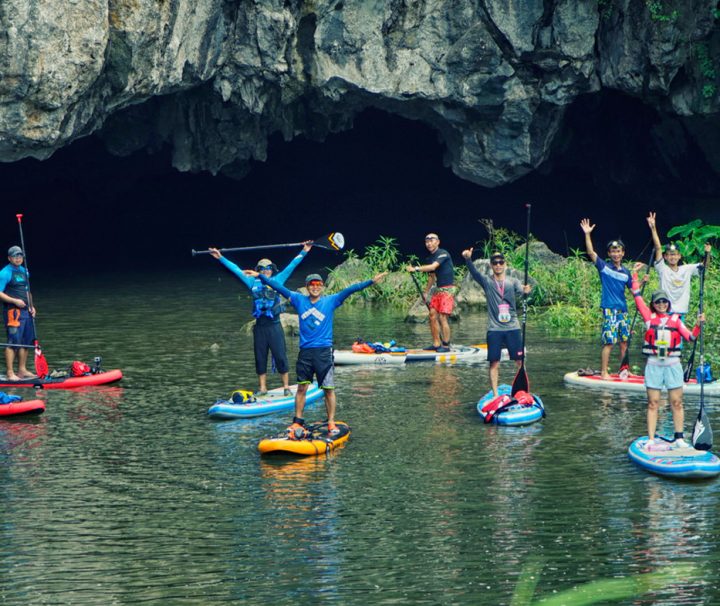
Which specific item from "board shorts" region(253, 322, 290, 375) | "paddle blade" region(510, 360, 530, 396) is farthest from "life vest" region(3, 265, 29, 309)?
"paddle blade" region(510, 360, 530, 396)

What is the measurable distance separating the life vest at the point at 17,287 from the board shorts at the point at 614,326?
27.7 ft

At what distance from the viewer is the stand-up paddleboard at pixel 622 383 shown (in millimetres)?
15906

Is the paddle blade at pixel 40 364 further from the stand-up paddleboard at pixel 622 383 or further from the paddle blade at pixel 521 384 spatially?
A: the stand-up paddleboard at pixel 622 383

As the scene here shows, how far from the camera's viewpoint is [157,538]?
10.0m

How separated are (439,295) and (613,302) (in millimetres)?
4066

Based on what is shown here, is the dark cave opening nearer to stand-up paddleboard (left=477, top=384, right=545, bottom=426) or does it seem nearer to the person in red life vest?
stand-up paddleboard (left=477, top=384, right=545, bottom=426)

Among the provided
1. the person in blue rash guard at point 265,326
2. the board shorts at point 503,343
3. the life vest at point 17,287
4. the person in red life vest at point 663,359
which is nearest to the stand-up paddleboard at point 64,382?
the life vest at point 17,287

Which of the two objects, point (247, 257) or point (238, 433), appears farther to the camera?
point (247, 257)

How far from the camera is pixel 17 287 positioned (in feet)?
58.6

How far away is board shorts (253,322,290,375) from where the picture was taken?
15766mm

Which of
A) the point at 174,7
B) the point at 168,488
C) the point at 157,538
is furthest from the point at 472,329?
the point at 157,538

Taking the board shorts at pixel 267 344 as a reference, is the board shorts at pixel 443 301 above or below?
above

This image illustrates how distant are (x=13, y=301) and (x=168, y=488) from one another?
6.97 metres

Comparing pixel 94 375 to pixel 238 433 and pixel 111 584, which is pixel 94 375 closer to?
pixel 238 433
